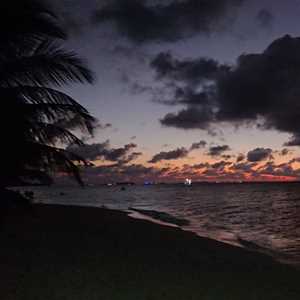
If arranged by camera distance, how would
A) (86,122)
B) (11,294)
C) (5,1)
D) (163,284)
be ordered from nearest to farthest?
(11,294) < (163,284) < (5,1) < (86,122)

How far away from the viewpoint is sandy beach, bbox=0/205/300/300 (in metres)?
7.72

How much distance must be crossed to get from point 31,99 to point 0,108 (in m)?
1.10

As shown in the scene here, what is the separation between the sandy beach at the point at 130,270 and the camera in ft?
25.3

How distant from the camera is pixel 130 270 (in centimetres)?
952

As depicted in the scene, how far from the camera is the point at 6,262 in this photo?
9648mm

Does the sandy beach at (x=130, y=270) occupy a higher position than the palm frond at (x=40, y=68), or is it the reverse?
the palm frond at (x=40, y=68)

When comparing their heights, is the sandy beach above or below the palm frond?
below

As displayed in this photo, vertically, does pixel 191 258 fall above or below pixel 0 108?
below

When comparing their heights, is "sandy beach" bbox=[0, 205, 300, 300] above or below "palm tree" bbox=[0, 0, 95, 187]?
below

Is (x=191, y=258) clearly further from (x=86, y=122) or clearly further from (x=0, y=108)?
(x=0, y=108)

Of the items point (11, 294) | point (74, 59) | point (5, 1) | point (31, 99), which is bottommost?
point (11, 294)

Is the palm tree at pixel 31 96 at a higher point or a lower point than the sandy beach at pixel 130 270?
higher

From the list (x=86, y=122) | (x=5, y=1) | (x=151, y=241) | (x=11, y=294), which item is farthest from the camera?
(x=151, y=241)

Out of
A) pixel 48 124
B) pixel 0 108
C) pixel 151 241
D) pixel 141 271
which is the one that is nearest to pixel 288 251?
pixel 151 241
